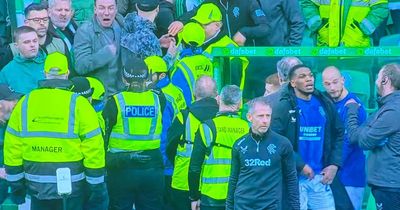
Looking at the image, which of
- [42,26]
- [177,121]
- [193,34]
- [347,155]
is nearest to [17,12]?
[42,26]

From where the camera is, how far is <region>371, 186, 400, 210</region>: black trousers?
7793 millimetres

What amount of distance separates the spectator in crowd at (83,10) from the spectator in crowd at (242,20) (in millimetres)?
1158

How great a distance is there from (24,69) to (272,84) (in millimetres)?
2475

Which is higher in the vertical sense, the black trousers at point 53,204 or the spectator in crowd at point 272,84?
the spectator in crowd at point 272,84

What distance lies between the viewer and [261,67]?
906 cm

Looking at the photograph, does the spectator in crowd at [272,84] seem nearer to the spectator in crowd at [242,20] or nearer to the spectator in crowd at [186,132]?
the spectator in crowd at [186,132]

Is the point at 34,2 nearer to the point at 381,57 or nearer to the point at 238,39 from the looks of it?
the point at 238,39

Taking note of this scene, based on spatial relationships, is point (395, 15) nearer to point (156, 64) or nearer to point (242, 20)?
point (242, 20)

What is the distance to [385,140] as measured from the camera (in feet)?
25.6

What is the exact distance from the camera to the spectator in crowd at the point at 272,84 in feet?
28.5

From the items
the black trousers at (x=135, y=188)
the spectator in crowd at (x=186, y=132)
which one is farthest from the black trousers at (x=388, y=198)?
the black trousers at (x=135, y=188)

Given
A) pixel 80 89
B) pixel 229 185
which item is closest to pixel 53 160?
pixel 80 89

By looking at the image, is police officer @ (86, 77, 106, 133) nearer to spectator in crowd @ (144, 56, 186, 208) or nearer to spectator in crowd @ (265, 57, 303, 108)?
spectator in crowd @ (144, 56, 186, 208)

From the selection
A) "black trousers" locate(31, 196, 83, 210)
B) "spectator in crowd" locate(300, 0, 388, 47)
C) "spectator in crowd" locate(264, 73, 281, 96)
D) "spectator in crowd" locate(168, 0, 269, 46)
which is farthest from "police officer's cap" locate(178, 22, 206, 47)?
"black trousers" locate(31, 196, 83, 210)
